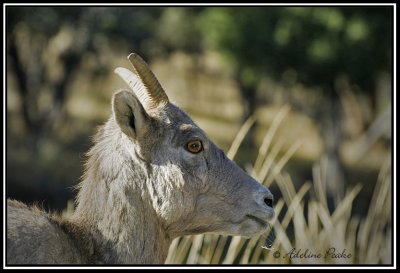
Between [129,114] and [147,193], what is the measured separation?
0.60 m

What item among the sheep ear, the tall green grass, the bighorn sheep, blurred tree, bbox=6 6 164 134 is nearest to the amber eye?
the bighorn sheep

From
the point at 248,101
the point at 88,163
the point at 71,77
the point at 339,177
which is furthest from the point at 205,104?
the point at 88,163

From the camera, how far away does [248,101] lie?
3762 centimetres

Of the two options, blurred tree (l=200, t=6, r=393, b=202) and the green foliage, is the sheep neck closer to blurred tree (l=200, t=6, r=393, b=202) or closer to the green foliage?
blurred tree (l=200, t=6, r=393, b=202)

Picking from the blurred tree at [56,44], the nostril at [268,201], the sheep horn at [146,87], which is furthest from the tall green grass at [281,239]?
the blurred tree at [56,44]

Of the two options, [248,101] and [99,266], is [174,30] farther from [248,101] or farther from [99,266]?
[99,266]

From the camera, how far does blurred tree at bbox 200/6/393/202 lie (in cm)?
2770

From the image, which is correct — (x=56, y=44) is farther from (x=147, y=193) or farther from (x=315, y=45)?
(x=147, y=193)

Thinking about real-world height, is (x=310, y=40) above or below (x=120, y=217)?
above

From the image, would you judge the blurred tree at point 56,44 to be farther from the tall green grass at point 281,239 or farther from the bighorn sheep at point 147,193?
the bighorn sheep at point 147,193

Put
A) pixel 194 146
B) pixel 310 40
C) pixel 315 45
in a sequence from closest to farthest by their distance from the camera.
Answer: pixel 194 146
pixel 315 45
pixel 310 40

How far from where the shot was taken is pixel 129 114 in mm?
5793

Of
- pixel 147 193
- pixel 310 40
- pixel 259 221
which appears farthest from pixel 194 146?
pixel 310 40

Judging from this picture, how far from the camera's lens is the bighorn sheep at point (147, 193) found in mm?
5785
